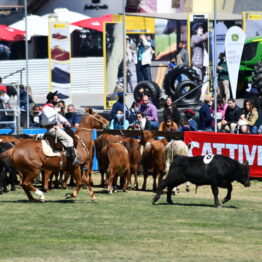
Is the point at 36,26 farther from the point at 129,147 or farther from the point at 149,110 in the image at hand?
the point at 129,147

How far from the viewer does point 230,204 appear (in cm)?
2169

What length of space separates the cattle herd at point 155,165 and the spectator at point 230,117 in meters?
2.65

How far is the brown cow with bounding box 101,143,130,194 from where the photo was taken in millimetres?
23797

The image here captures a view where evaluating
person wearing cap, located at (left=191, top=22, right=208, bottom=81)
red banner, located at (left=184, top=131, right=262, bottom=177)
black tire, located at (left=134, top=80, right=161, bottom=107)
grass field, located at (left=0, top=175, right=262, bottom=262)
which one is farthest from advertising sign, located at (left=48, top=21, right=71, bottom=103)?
grass field, located at (left=0, top=175, right=262, bottom=262)

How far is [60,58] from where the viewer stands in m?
34.1

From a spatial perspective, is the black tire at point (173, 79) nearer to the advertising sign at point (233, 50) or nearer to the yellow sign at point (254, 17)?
the yellow sign at point (254, 17)

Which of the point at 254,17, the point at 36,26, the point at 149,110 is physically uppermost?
the point at 254,17

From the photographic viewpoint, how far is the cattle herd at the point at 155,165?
67.8ft

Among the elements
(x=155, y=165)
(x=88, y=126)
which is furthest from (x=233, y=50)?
(x=88, y=126)

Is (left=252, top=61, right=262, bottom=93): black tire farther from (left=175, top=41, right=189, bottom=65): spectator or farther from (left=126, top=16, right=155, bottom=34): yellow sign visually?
(left=126, top=16, right=155, bottom=34): yellow sign

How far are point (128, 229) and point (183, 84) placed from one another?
59.5ft

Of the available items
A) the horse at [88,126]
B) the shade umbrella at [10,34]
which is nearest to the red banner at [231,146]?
the horse at [88,126]

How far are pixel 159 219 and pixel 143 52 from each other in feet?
58.9

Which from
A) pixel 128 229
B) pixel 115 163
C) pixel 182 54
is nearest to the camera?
pixel 128 229
